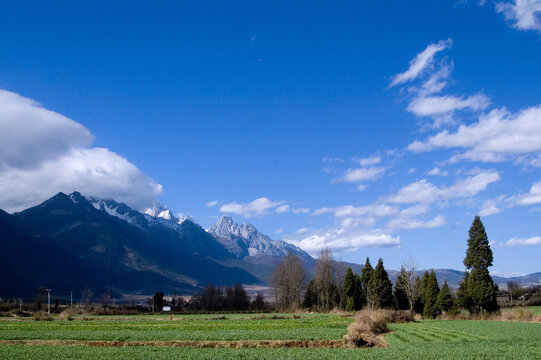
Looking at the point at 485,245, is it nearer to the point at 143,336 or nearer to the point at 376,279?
the point at 376,279

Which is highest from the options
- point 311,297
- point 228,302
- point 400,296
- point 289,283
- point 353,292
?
point 289,283

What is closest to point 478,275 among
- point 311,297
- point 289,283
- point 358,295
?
point 358,295

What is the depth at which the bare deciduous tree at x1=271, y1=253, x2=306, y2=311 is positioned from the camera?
425 ft

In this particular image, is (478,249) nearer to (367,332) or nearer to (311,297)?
(367,332)

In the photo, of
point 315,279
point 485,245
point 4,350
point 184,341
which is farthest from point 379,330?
point 315,279

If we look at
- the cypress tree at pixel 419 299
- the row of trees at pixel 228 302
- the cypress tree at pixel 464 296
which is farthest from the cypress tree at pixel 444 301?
the row of trees at pixel 228 302

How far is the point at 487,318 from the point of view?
2493 inches

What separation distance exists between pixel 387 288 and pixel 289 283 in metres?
45.8

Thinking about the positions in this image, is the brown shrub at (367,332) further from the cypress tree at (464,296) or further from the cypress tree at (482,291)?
the cypress tree at (464,296)

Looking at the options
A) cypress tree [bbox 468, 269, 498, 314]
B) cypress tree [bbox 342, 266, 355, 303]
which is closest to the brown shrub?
cypress tree [bbox 468, 269, 498, 314]

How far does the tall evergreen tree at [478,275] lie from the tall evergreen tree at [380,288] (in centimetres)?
2259

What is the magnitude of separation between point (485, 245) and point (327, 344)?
39270 mm

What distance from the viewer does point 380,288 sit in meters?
90.6

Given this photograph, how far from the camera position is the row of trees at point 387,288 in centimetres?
6631
